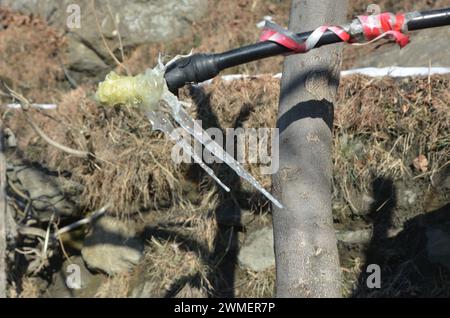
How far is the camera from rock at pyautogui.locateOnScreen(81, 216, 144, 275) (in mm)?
5707

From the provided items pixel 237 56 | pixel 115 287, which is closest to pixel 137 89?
pixel 237 56

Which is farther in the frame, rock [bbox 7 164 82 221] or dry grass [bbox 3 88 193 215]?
rock [bbox 7 164 82 221]

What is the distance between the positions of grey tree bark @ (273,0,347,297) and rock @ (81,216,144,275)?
246 cm

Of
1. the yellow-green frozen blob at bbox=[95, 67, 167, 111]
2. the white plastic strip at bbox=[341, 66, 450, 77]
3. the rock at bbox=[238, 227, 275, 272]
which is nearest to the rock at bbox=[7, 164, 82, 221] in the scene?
the rock at bbox=[238, 227, 275, 272]

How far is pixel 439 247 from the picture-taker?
4.66m

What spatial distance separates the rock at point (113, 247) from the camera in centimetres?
571

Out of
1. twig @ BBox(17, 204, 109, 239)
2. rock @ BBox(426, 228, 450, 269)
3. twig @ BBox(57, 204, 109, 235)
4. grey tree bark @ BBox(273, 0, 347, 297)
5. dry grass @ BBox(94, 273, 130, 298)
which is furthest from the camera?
twig @ BBox(17, 204, 109, 239)

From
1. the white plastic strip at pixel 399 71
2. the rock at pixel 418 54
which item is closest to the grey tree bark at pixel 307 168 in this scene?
the white plastic strip at pixel 399 71

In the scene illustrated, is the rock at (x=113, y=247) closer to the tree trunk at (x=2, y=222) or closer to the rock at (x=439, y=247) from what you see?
the tree trunk at (x=2, y=222)

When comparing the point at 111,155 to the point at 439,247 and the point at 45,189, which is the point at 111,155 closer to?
the point at 45,189

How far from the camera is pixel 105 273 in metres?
5.79

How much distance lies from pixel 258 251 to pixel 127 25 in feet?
10.7

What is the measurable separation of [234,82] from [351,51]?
1272mm

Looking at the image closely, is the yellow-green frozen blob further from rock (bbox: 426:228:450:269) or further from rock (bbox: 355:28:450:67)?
rock (bbox: 355:28:450:67)
